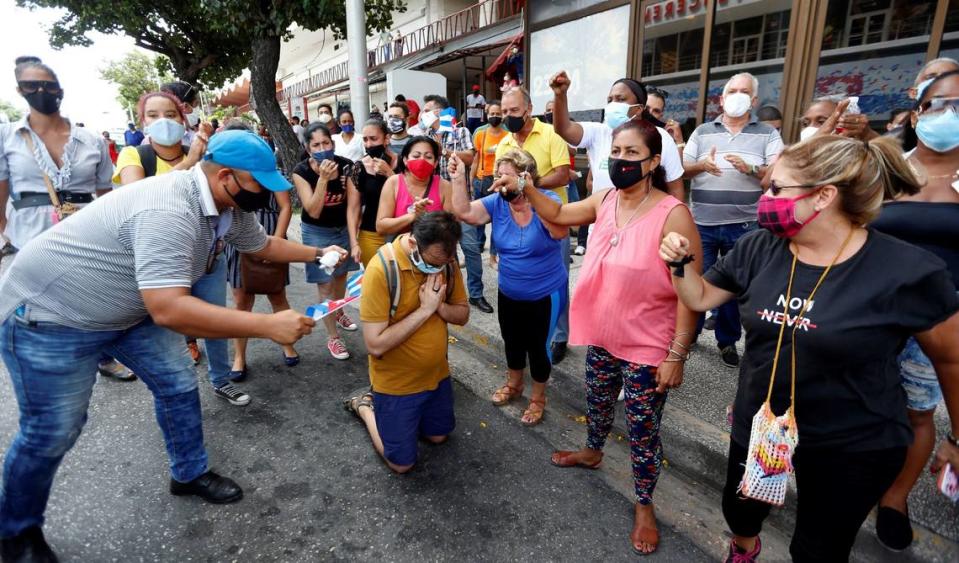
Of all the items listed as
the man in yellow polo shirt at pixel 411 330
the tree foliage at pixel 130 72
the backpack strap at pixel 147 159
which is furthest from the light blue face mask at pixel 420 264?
the tree foliage at pixel 130 72

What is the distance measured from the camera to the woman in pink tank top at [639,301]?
2119 millimetres

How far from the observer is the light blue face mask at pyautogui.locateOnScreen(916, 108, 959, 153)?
197 centimetres

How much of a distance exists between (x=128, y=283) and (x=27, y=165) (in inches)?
77.8

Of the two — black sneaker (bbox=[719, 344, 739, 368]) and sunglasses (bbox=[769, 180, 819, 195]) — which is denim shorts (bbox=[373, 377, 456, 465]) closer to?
sunglasses (bbox=[769, 180, 819, 195])

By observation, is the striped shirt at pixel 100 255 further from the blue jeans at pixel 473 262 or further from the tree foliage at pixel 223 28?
the tree foliage at pixel 223 28

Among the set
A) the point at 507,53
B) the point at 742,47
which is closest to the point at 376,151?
the point at 742,47

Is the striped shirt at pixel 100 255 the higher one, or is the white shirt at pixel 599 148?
the white shirt at pixel 599 148

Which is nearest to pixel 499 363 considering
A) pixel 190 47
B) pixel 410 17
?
pixel 190 47

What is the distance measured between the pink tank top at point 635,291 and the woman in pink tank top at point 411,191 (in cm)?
170

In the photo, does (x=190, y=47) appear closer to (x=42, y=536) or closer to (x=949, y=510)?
(x=42, y=536)

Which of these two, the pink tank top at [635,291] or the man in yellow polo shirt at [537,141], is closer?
the pink tank top at [635,291]

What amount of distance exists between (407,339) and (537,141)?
6.12 ft

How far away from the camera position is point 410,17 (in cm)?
2144

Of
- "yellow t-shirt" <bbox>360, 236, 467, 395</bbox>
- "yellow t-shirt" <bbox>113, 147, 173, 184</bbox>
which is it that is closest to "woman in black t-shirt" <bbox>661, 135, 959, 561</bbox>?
"yellow t-shirt" <bbox>360, 236, 467, 395</bbox>
